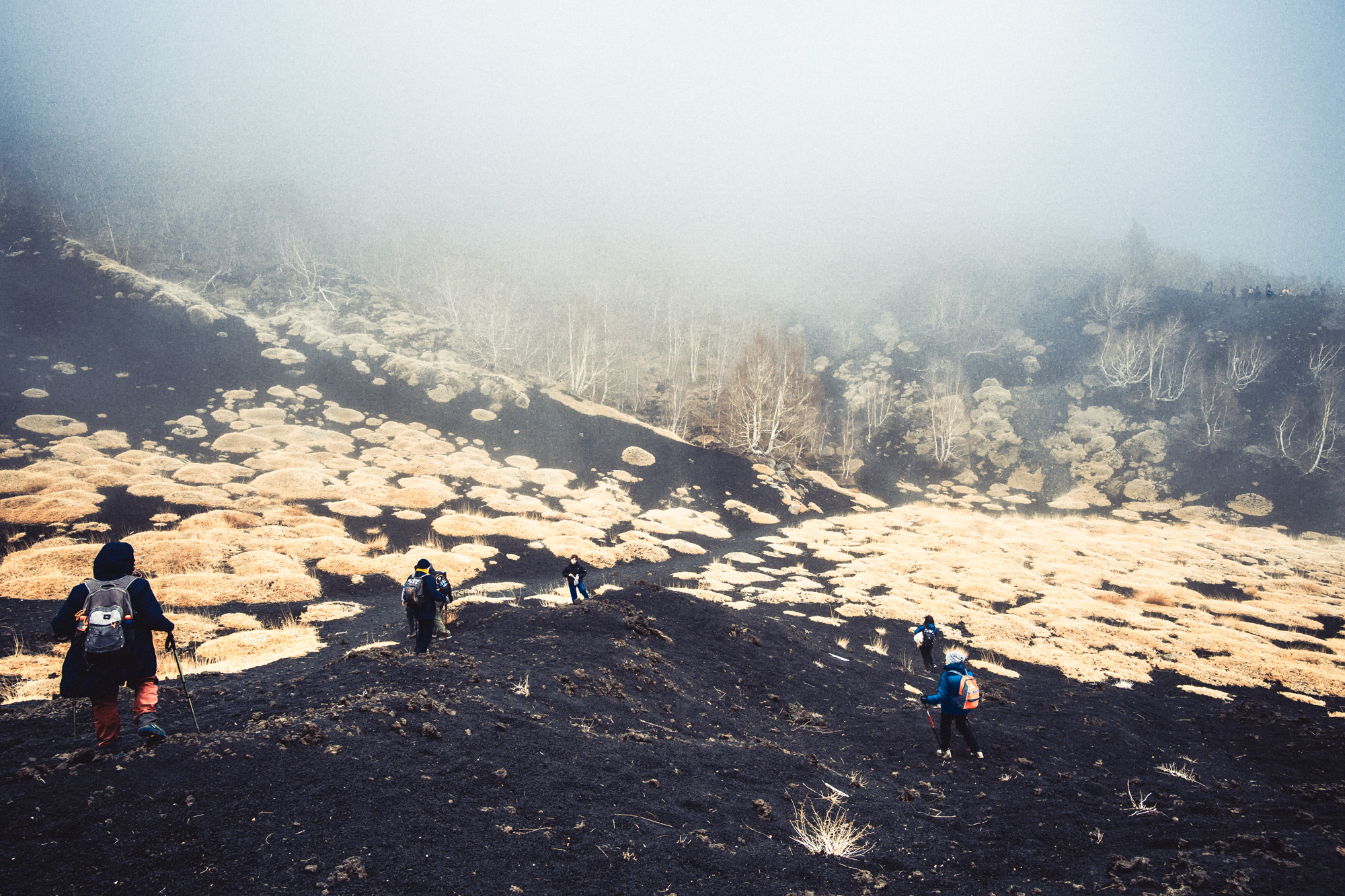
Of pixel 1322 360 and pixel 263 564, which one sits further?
pixel 1322 360

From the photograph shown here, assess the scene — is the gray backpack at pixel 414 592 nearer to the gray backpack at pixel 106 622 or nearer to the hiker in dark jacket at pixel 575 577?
the gray backpack at pixel 106 622

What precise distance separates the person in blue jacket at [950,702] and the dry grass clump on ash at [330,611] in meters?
18.6

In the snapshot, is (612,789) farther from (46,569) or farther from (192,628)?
(46,569)

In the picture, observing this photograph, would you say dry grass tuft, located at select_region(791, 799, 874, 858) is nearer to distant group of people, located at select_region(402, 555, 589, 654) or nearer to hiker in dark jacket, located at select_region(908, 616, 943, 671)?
distant group of people, located at select_region(402, 555, 589, 654)

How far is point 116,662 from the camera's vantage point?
6105mm

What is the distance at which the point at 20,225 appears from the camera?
51.1 m

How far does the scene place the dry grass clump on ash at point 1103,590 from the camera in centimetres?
1905

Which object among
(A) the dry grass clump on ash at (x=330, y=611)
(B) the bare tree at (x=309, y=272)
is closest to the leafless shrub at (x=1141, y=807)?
(A) the dry grass clump on ash at (x=330, y=611)

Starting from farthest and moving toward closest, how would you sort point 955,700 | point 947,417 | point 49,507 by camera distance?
point 947,417 < point 49,507 < point 955,700

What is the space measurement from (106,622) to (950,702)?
44.8ft

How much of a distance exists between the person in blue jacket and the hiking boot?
1226 centimetres

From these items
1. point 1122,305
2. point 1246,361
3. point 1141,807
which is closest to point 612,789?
point 1141,807

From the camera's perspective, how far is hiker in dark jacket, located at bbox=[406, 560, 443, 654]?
12.1m

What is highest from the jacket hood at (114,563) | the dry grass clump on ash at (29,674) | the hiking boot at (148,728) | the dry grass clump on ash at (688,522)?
the jacket hood at (114,563)
